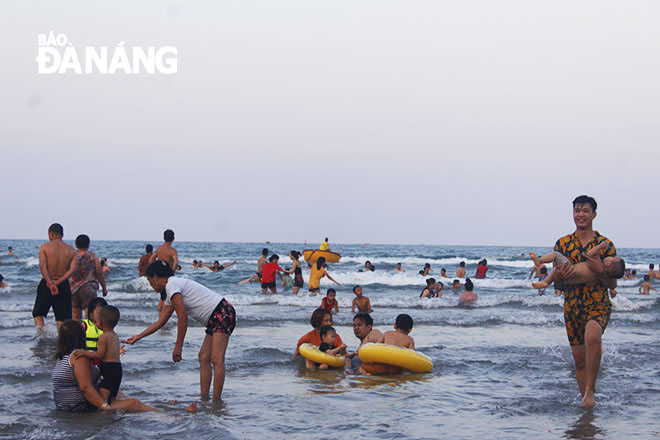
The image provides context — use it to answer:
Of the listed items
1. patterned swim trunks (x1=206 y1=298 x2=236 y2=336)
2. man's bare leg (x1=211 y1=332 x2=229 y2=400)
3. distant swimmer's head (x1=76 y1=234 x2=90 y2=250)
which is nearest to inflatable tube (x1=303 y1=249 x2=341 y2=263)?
distant swimmer's head (x1=76 y1=234 x2=90 y2=250)

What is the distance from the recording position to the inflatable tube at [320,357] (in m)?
8.29

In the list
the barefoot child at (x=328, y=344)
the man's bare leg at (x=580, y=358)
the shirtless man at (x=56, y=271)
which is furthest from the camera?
the shirtless man at (x=56, y=271)

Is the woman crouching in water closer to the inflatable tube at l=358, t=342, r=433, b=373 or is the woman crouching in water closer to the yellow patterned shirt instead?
the inflatable tube at l=358, t=342, r=433, b=373

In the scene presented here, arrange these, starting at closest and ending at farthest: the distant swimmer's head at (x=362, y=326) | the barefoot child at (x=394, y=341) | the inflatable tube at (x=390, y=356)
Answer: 1. the inflatable tube at (x=390, y=356)
2. the barefoot child at (x=394, y=341)
3. the distant swimmer's head at (x=362, y=326)

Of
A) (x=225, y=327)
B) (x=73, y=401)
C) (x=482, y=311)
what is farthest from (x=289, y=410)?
(x=482, y=311)

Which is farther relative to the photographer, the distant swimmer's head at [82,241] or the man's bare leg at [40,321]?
the man's bare leg at [40,321]

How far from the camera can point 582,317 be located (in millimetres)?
5719

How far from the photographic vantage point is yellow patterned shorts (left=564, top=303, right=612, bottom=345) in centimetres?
565

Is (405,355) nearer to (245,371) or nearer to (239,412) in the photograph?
(245,371)

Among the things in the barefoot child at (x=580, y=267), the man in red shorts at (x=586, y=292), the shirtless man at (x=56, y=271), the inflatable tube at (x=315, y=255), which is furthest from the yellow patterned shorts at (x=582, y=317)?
the inflatable tube at (x=315, y=255)

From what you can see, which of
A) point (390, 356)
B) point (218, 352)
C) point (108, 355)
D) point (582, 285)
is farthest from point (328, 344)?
point (582, 285)

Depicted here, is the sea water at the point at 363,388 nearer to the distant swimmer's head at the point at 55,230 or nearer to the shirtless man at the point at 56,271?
the shirtless man at the point at 56,271

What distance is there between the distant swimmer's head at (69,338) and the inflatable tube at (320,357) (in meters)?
3.40

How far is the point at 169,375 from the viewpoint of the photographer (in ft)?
25.5
